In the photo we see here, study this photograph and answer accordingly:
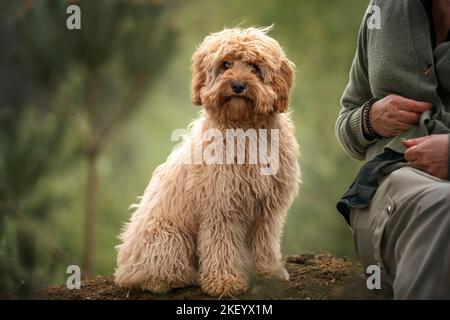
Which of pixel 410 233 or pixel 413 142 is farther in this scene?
pixel 413 142

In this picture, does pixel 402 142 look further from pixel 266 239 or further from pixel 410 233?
pixel 266 239

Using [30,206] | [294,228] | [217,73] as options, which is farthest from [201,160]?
[294,228]

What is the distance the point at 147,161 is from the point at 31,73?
1.47m

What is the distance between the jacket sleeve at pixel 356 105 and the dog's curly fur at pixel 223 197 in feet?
0.82

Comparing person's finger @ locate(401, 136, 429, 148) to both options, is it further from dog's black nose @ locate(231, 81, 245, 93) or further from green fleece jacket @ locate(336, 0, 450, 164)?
dog's black nose @ locate(231, 81, 245, 93)

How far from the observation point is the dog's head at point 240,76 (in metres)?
2.47

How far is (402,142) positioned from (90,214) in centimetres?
349

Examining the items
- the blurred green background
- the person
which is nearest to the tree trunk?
the blurred green background

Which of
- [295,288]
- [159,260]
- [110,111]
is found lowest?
[295,288]

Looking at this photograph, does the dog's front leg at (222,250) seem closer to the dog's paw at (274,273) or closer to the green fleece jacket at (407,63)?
the dog's paw at (274,273)

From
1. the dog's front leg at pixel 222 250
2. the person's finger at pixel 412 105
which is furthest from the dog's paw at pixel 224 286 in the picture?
the person's finger at pixel 412 105

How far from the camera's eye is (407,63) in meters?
2.21

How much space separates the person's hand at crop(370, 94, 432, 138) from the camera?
7.20 feet

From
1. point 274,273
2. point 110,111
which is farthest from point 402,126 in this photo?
point 110,111
